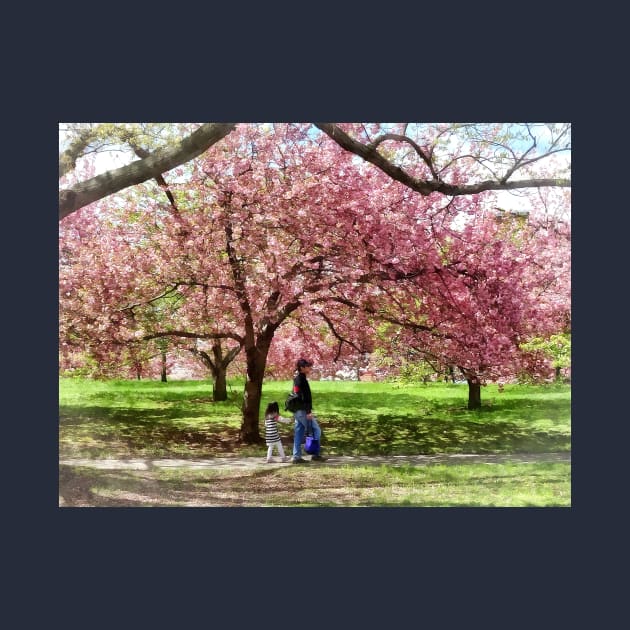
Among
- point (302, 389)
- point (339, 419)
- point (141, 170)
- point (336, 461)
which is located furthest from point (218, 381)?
point (141, 170)

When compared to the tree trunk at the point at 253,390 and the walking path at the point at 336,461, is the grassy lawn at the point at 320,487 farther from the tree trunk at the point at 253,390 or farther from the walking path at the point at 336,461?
the tree trunk at the point at 253,390

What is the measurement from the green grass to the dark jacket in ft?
0.35

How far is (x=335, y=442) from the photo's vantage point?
7043 millimetres

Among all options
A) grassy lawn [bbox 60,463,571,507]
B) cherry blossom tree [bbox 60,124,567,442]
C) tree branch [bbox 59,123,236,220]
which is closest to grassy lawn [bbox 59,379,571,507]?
grassy lawn [bbox 60,463,571,507]

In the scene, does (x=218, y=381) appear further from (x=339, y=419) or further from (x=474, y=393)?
(x=474, y=393)

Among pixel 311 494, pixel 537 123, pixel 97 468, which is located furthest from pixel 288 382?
pixel 537 123

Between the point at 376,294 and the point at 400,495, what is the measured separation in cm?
209

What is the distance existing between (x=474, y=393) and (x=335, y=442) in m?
1.61

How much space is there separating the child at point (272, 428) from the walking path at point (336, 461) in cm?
10

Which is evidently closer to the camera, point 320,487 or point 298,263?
point 320,487

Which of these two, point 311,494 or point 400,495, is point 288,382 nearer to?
point 311,494

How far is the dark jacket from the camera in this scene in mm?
6973

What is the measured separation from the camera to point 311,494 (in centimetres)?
671

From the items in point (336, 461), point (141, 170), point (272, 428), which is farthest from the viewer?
point (272, 428)
